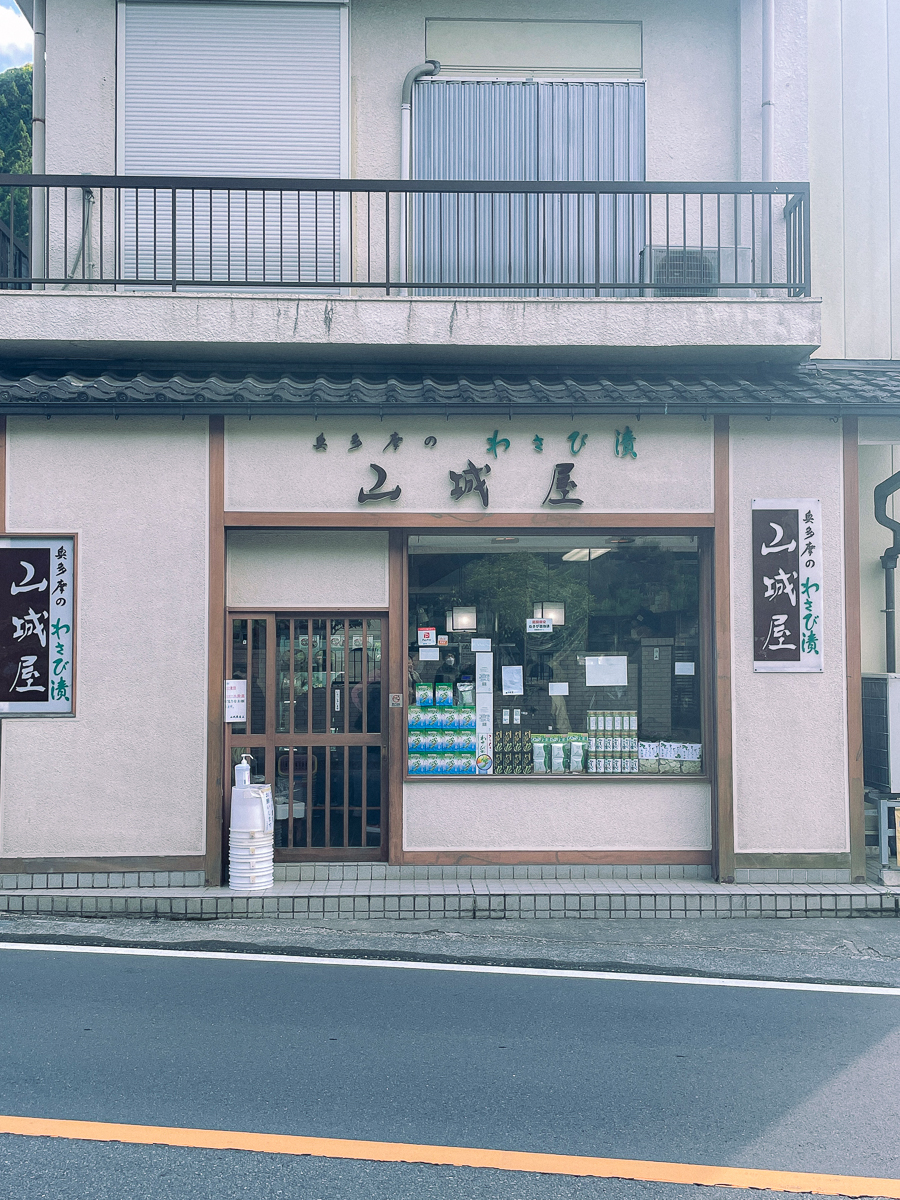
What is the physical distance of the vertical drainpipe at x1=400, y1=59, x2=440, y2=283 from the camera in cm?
1058

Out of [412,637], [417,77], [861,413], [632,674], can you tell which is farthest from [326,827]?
[417,77]

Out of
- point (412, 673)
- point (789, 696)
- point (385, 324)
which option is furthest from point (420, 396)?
point (789, 696)

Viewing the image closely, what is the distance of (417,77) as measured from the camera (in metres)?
10.7

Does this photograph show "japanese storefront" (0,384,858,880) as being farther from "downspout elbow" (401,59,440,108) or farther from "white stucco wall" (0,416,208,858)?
"downspout elbow" (401,59,440,108)

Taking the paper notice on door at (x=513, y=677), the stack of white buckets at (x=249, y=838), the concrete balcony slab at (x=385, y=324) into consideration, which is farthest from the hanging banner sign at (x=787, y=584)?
the stack of white buckets at (x=249, y=838)

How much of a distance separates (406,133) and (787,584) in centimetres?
615

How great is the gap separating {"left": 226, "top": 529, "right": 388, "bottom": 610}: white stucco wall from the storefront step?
2.68m

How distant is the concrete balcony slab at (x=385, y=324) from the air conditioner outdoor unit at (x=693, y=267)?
3.58 ft

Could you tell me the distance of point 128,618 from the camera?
9.10 metres

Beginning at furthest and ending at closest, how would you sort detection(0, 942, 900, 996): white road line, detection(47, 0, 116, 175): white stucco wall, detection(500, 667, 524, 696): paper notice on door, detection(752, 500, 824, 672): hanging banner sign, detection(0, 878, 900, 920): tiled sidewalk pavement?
detection(47, 0, 116, 175): white stucco wall
detection(500, 667, 524, 696): paper notice on door
detection(752, 500, 824, 672): hanging banner sign
detection(0, 878, 900, 920): tiled sidewalk pavement
detection(0, 942, 900, 996): white road line

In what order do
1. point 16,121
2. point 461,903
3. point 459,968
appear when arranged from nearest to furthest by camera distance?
point 459,968, point 461,903, point 16,121

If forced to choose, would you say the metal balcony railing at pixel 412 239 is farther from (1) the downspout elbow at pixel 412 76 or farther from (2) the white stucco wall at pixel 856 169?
(2) the white stucco wall at pixel 856 169

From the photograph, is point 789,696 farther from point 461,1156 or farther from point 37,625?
point 37,625

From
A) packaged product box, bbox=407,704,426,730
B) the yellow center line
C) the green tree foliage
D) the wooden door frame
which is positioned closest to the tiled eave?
the wooden door frame
